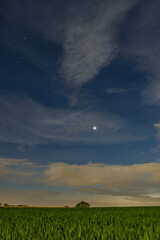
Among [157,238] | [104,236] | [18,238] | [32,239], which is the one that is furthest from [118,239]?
[18,238]

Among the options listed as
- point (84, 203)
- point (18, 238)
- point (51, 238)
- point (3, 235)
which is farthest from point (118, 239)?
point (84, 203)

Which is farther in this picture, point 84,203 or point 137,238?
point 84,203

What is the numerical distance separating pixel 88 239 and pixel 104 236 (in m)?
0.48

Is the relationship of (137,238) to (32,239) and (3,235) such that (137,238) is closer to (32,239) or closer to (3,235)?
(32,239)

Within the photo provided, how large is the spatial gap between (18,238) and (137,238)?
3.70 meters

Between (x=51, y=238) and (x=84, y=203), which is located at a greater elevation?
(x=84, y=203)

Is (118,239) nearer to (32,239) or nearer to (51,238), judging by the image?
(51,238)

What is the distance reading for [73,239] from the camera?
7094 millimetres

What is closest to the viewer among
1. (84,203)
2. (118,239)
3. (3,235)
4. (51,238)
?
(118,239)

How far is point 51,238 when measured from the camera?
720cm

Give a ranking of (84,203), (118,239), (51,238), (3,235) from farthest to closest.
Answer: (84,203) < (3,235) < (51,238) < (118,239)

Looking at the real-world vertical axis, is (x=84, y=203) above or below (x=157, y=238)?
above

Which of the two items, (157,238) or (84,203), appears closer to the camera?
(157,238)

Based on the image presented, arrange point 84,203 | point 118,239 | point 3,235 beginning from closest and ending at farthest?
1. point 118,239
2. point 3,235
3. point 84,203
